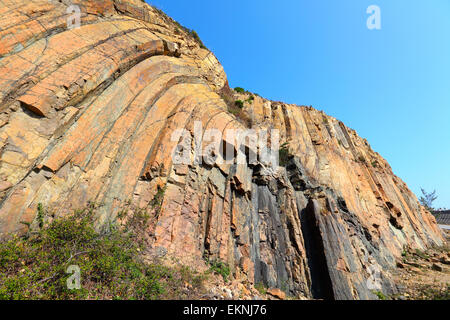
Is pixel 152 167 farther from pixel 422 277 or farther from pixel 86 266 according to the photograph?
pixel 422 277

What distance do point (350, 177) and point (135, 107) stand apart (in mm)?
18207

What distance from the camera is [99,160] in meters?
7.45

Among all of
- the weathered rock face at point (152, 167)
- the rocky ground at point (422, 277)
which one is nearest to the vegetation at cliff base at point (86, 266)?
the weathered rock face at point (152, 167)

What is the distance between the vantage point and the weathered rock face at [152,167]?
20.3 feet

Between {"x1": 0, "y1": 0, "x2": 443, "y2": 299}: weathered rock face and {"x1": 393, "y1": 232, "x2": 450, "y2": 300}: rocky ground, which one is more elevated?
{"x1": 0, "y1": 0, "x2": 443, "y2": 299}: weathered rock face

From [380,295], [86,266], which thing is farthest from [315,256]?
[86,266]

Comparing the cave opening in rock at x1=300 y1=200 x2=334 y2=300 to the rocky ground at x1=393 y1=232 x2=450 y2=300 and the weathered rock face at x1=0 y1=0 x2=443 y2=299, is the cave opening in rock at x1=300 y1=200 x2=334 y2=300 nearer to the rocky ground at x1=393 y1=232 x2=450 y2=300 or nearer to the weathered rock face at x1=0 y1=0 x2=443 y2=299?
the weathered rock face at x1=0 y1=0 x2=443 y2=299

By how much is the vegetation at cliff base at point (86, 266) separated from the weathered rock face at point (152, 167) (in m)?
0.56

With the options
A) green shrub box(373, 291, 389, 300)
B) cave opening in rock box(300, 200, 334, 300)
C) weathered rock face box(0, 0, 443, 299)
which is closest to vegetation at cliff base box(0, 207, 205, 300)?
weathered rock face box(0, 0, 443, 299)

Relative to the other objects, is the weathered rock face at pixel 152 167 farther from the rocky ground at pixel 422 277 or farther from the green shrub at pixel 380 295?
the rocky ground at pixel 422 277

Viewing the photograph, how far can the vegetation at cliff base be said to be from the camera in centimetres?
436

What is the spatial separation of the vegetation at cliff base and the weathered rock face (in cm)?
56
